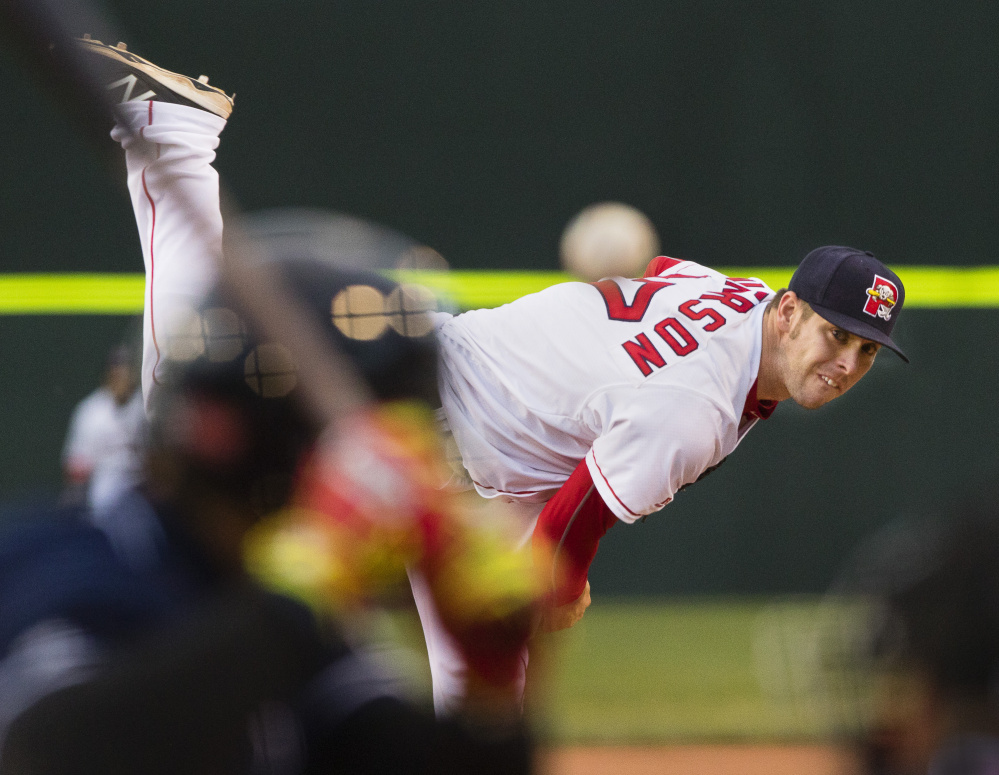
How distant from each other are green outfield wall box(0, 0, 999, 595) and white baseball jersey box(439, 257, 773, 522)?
348 cm

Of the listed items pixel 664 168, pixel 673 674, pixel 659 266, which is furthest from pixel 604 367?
pixel 664 168

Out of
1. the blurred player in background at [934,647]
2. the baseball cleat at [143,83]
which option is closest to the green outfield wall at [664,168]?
the baseball cleat at [143,83]

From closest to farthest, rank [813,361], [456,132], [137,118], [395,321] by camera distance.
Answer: [395,321]
[137,118]
[813,361]
[456,132]

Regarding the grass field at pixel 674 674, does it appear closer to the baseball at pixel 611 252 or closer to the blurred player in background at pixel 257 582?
the baseball at pixel 611 252

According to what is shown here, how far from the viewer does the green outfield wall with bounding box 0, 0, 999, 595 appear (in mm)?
5996

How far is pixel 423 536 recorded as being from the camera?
133cm

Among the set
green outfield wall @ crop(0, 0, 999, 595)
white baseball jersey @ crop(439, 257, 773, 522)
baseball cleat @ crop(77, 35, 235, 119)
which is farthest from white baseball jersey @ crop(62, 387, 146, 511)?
white baseball jersey @ crop(439, 257, 773, 522)

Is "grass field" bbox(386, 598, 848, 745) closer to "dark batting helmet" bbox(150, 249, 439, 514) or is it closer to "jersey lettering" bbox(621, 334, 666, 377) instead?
"jersey lettering" bbox(621, 334, 666, 377)

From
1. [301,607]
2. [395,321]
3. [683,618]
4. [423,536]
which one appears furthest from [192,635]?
[683,618]

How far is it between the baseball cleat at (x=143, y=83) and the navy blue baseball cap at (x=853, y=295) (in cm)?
140

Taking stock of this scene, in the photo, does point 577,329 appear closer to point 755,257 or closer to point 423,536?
point 423,536

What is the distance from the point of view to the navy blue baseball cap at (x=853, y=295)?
91.6 inches

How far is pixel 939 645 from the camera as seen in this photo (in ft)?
2.21

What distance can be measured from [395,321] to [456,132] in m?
4.60
